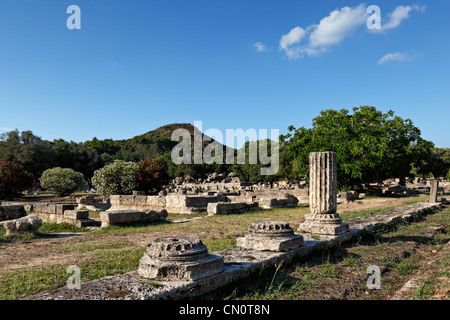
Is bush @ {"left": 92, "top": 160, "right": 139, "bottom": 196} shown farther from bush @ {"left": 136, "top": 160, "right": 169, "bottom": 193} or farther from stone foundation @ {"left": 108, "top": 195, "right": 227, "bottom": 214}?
stone foundation @ {"left": 108, "top": 195, "right": 227, "bottom": 214}

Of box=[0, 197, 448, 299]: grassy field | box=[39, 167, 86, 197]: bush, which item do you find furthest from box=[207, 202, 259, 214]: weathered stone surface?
box=[39, 167, 86, 197]: bush

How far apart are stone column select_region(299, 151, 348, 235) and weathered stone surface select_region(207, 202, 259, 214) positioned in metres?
7.74

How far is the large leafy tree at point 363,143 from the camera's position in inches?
843

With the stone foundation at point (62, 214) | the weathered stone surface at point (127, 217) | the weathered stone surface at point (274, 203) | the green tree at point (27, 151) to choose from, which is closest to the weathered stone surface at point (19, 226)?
the stone foundation at point (62, 214)

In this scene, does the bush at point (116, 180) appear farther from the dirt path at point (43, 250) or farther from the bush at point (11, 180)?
the dirt path at point (43, 250)

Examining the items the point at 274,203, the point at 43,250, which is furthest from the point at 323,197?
the point at 274,203

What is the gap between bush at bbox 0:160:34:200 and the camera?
2316 centimetres

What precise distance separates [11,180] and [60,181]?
20.0ft

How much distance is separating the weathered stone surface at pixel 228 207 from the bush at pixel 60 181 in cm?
1977

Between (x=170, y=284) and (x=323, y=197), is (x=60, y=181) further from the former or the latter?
(x=170, y=284)

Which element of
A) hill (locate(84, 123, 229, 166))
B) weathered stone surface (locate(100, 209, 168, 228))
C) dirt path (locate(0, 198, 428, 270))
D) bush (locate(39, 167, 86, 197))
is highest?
hill (locate(84, 123, 229, 166))

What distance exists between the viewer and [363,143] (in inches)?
845
